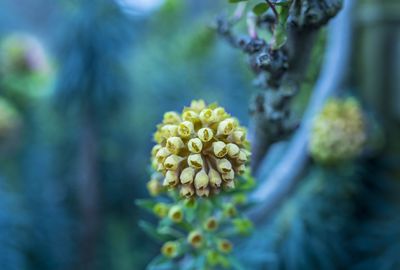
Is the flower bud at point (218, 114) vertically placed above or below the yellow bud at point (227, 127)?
above

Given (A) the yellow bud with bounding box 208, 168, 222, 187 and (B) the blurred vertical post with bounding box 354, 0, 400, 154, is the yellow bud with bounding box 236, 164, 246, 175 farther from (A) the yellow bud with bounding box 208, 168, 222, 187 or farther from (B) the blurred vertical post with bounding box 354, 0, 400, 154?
(B) the blurred vertical post with bounding box 354, 0, 400, 154

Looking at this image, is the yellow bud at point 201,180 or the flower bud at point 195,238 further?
the flower bud at point 195,238

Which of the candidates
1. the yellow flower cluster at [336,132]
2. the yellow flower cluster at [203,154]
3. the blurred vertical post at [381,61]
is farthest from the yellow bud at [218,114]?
the blurred vertical post at [381,61]

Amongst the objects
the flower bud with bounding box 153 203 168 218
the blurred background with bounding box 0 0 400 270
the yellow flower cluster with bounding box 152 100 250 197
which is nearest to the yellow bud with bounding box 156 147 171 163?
the yellow flower cluster with bounding box 152 100 250 197

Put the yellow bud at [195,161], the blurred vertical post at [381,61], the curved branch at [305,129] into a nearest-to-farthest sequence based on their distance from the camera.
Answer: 1. the yellow bud at [195,161]
2. the curved branch at [305,129]
3. the blurred vertical post at [381,61]

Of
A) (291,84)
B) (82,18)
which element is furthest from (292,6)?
(82,18)

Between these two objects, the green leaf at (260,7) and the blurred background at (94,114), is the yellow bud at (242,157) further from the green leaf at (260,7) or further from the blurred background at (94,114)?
the blurred background at (94,114)

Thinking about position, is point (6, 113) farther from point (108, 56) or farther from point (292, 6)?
point (292, 6)
